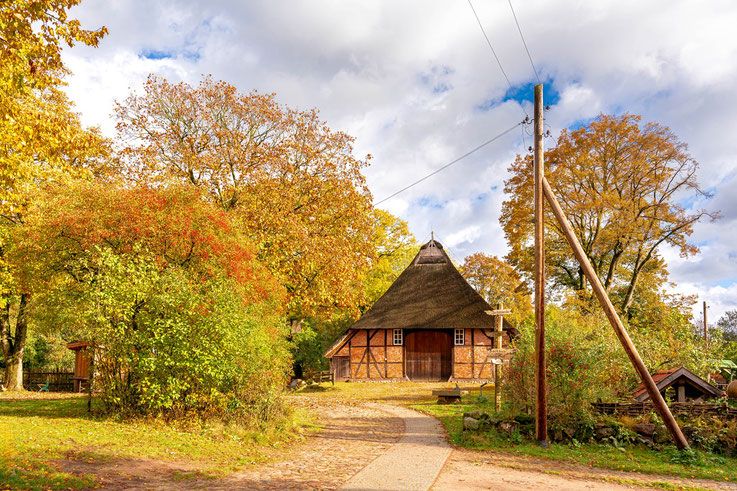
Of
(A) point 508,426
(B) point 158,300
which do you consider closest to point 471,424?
(A) point 508,426

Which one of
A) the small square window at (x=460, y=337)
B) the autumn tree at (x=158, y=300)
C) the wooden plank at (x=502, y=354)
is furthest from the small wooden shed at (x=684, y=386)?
the small square window at (x=460, y=337)

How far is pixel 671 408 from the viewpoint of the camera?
12430 millimetres

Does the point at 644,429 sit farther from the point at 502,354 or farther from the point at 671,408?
the point at 502,354

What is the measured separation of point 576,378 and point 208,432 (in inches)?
332

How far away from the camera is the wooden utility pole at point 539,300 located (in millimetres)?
11430

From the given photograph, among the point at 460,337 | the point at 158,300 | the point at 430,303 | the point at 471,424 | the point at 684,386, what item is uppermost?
the point at 430,303

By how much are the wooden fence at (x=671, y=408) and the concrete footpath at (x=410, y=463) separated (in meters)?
3.99

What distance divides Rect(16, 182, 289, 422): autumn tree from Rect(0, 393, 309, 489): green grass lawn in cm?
66

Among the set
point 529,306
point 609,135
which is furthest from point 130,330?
point 529,306

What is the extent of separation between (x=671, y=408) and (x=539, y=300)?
4420 mm

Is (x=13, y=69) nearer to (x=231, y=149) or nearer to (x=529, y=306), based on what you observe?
(x=231, y=149)

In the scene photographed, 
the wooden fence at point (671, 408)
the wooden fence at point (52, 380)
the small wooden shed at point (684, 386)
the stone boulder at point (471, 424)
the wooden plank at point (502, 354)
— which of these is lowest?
the wooden fence at point (52, 380)

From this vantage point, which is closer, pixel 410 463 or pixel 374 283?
pixel 410 463

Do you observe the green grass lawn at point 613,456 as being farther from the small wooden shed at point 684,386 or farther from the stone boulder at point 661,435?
the small wooden shed at point 684,386
